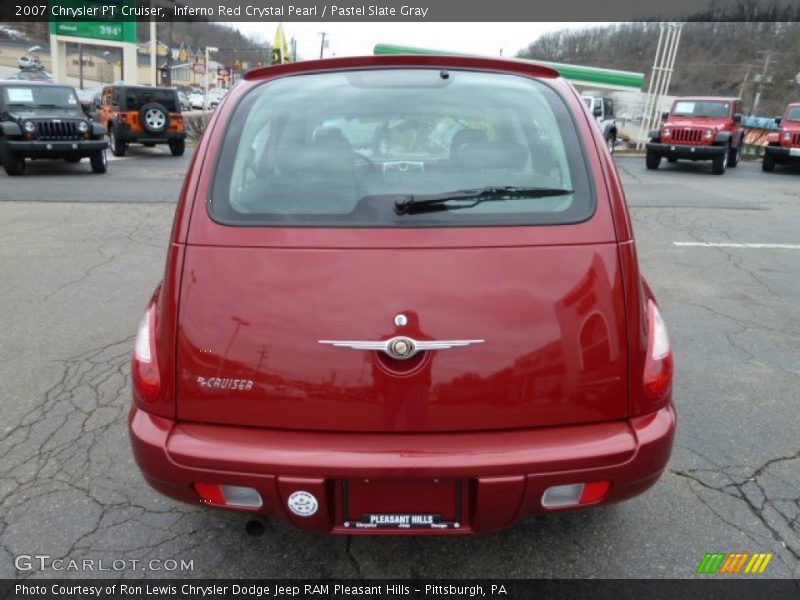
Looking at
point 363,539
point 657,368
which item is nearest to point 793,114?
point 657,368

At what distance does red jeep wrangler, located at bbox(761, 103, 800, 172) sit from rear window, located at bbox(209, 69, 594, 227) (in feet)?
58.9

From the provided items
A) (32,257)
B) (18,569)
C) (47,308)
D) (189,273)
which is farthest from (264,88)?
(32,257)

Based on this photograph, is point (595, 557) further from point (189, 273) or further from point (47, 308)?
point (47, 308)

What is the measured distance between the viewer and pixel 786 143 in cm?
1677

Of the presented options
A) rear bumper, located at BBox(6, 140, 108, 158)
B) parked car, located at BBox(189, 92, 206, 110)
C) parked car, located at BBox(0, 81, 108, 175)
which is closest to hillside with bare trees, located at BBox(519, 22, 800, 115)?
parked car, located at BBox(189, 92, 206, 110)

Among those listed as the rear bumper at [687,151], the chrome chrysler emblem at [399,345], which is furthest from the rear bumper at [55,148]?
the rear bumper at [687,151]

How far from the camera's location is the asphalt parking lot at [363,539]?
225 centimetres

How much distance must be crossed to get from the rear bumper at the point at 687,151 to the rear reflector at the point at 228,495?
1746cm

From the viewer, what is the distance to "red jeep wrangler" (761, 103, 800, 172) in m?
16.6

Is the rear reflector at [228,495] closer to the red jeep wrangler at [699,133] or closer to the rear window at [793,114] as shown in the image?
the red jeep wrangler at [699,133]

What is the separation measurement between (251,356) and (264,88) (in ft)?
3.58

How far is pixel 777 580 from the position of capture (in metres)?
2.15

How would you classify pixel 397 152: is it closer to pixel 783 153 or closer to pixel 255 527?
pixel 255 527

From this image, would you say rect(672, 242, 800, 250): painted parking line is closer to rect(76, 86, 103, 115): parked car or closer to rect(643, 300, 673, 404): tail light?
rect(643, 300, 673, 404): tail light
